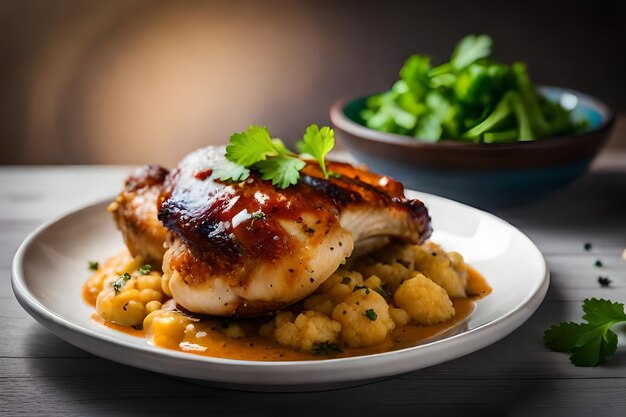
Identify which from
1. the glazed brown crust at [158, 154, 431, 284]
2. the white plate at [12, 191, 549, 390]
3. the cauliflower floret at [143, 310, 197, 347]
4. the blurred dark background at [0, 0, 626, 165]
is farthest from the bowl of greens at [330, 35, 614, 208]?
the blurred dark background at [0, 0, 626, 165]

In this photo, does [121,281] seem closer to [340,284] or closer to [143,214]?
[143,214]

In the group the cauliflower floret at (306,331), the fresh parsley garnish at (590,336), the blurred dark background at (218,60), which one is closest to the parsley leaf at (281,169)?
the cauliflower floret at (306,331)

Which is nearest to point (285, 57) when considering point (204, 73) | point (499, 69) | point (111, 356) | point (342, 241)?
point (204, 73)

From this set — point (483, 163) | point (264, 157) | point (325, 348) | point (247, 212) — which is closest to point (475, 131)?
point (483, 163)

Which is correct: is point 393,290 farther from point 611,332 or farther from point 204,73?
point 204,73

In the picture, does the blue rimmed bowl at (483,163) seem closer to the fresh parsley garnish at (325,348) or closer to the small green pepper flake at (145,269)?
the small green pepper flake at (145,269)

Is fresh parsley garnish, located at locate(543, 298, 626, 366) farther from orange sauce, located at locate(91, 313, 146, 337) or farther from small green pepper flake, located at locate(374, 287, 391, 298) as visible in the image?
orange sauce, located at locate(91, 313, 146, 337)
